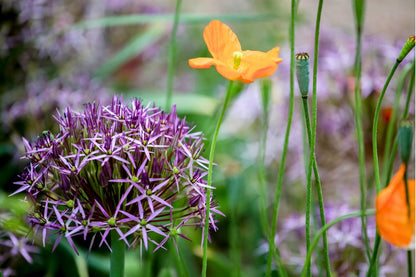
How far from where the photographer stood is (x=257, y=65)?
301 millimetres

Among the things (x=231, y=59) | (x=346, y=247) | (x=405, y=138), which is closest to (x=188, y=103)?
(x=346, y=247)

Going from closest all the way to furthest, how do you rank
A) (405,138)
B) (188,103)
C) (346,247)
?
(405,138) < (346,247) < (188,103)

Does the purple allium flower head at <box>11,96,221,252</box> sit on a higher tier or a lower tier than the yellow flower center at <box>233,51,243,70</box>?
lower

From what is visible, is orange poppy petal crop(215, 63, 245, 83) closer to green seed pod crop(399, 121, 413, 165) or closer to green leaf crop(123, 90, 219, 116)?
green seed pod crop(399, 121, 413, 165)

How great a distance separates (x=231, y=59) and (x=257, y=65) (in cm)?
4

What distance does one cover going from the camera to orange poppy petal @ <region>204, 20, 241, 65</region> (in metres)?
0.31

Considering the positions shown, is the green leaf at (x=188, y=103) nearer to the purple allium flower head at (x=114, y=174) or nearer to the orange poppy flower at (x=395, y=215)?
the purple allium flower head at (x=114, y=174)

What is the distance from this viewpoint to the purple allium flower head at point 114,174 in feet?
0.98

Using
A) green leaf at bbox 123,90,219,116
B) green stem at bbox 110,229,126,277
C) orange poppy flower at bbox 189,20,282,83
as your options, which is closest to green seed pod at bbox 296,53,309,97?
orange poppy flower at bbox 189,20,282,83

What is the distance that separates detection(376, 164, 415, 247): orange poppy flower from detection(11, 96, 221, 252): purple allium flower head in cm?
12

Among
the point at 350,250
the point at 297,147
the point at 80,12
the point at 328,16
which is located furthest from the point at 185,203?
the point at 328,16

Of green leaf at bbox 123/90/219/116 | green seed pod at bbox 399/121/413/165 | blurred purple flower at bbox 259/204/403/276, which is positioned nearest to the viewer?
green seed pod at bbox 399/121/413/165

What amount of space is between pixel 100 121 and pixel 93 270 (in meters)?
0.43

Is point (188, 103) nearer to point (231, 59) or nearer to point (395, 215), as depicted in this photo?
point (231, 59)
